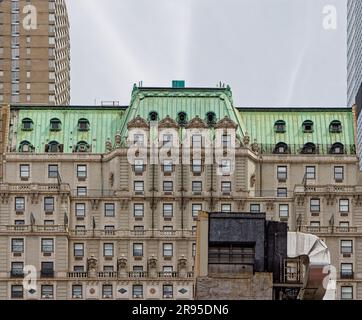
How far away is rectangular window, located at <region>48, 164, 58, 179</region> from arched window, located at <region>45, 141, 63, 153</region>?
9.41ft

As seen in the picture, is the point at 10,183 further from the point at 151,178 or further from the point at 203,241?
the point at 203,241

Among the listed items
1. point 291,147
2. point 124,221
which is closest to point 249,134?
point 291,147

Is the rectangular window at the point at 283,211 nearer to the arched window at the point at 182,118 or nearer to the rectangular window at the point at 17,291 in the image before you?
the arched window at the point at 182,118

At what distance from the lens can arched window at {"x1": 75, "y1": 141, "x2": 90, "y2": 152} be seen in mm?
185038

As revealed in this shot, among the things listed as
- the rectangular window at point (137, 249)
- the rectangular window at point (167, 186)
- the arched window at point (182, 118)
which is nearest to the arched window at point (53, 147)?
the rectangular window at point (167, 186)

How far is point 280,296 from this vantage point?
68.7m

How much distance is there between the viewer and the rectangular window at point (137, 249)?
177m

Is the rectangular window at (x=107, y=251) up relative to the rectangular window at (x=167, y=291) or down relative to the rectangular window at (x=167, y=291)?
up

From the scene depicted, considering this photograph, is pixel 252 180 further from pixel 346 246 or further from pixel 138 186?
pixel 346 246

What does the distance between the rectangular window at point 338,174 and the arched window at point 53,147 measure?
32.6 meters

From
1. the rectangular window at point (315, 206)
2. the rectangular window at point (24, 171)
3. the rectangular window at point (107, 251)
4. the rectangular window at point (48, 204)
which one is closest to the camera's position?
the rectangular window at point (107, 251)

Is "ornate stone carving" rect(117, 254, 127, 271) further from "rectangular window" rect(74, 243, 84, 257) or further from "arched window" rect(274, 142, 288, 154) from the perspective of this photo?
"arched window" rect(274, 142, 288, 154)

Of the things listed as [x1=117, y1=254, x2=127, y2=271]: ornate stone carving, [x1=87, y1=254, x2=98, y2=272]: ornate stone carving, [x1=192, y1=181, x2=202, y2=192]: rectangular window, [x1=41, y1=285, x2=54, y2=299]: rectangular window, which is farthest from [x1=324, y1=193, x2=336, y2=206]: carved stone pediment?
[x1=41, y1=285, x2=54, y2=299]: rectangular window

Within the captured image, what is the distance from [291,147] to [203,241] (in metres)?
115
